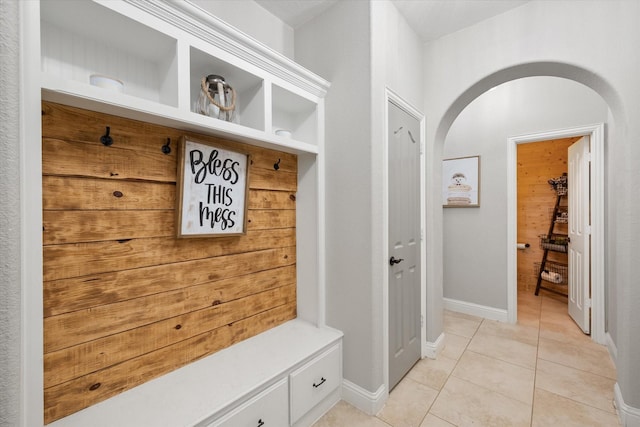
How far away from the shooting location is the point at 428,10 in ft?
6.43

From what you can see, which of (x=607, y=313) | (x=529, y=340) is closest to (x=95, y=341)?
(x=529, y=340)

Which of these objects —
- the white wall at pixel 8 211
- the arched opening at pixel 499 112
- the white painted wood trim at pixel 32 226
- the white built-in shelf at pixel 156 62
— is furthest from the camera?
the arched opening at pixel 499 112

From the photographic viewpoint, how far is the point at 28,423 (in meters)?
0.91

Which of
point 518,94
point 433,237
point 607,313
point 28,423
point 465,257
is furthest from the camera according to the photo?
point 465,257

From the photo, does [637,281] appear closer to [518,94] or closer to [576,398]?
[576,398]

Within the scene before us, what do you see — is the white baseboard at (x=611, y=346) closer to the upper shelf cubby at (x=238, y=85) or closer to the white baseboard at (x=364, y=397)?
the white baseboard at (x=364, y=397)

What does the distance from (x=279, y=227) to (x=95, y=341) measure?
1095mm

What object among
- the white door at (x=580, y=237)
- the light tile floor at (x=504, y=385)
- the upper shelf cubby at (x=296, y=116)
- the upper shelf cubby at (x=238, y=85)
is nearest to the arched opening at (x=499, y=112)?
the white door at (x=580, y=237)

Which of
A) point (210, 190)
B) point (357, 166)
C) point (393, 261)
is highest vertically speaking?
point (357, 166)

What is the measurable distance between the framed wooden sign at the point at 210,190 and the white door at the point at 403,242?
98cm

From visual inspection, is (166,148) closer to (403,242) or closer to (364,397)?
(403,242)

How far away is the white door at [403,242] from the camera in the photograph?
1.89 m

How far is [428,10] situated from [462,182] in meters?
1.93

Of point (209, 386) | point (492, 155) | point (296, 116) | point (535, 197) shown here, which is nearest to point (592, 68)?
point (492, 155)
